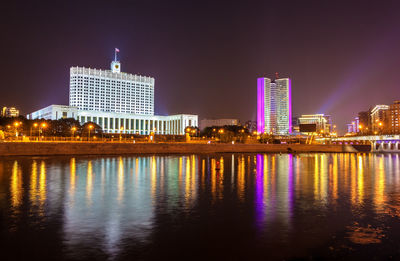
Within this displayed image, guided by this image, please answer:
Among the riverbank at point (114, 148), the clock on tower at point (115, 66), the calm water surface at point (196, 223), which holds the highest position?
the clock on tower at point (115, 66)

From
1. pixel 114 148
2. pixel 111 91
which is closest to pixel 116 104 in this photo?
pixel 111 91

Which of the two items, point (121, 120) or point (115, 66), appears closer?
point (121, 120)

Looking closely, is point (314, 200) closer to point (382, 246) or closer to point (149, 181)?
point (382, 246)

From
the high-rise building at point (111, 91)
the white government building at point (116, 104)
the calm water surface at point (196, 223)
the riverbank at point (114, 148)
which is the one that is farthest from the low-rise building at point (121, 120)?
the calm water surface at point (196, 223)

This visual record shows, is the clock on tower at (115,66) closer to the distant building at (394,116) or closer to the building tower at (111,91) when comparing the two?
the building tower at (111,91)

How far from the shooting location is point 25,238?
906cm

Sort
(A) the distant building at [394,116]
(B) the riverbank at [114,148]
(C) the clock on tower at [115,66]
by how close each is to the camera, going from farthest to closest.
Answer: (A) the distant building at [394,116] < (C) the clock on tower at [115,66] < (B) the riverbank at [114,148]

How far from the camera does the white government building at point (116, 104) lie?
16204 cm

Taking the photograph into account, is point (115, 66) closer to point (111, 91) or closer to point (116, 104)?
point (111, 91)

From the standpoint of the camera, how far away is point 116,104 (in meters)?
178

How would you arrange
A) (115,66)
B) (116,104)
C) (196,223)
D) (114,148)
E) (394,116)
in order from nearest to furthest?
(196,223), (114,148), (116,104), (115,66), (394,116)

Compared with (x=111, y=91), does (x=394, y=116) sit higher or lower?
lower

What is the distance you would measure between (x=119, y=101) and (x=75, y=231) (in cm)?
17403

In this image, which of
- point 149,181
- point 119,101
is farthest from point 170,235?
point 119,101
